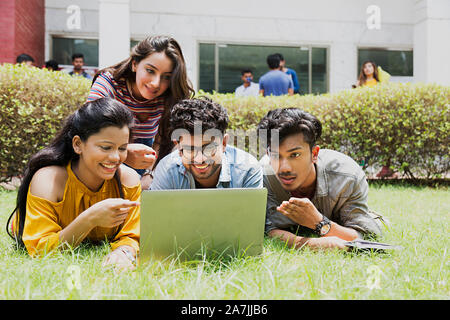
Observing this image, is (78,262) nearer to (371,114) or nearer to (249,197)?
(249,197)

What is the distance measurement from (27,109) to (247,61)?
6.38 m

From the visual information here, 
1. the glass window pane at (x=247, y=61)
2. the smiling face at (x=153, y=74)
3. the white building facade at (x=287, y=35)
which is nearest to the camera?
the smiling face at (x=153, y=74)

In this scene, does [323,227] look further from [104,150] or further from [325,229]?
[104,150]

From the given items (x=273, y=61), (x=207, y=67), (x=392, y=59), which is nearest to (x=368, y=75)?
(x=273, y=61)

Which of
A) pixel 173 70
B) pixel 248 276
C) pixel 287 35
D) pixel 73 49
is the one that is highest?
pixel 287 35

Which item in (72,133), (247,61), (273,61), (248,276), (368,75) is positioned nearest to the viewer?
(248,276)

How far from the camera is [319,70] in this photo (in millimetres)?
10594

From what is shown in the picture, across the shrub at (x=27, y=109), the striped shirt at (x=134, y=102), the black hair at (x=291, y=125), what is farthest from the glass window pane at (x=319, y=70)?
Result: the black hair at (x=291, y=125)

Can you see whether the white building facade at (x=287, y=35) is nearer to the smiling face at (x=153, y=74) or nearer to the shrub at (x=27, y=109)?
the shrub at (x=27, y=109)

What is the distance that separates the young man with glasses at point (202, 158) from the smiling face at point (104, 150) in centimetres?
39

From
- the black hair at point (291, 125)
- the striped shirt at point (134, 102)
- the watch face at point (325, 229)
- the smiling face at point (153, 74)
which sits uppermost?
the smiling face at point (153, 74)

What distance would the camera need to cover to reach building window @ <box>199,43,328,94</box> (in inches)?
402

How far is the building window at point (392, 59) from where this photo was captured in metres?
10.6
